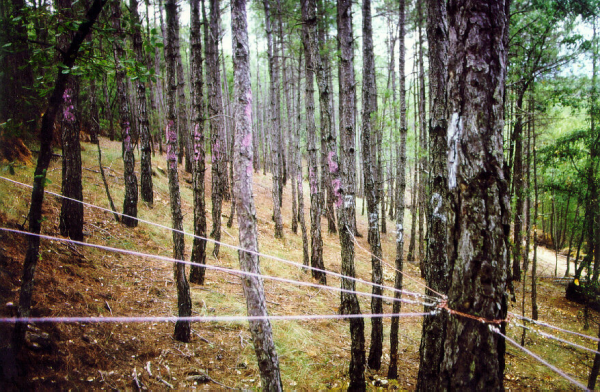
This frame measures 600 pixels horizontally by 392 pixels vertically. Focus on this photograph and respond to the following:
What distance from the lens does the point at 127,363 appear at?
159 inches

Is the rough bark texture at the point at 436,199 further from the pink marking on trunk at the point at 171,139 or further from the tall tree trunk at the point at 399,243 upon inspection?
the pink marking on trunk at the point at 171,139

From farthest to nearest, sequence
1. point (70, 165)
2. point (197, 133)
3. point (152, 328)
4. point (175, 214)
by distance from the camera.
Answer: point (197, 133), point (70, 165), point (152, 328), point (175, 214)

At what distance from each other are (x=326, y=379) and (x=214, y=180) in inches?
198

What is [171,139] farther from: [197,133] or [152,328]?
[152,328]

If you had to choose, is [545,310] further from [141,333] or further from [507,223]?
[141,333]

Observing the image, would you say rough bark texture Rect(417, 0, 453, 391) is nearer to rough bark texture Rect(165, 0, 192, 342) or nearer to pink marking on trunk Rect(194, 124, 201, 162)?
rough bark texture Rect(165, 0, 192, 342)

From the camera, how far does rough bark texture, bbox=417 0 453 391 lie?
3658 millimetres

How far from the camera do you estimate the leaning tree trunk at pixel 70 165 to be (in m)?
5.96

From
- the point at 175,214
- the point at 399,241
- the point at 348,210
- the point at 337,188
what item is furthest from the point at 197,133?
the point at 399,241

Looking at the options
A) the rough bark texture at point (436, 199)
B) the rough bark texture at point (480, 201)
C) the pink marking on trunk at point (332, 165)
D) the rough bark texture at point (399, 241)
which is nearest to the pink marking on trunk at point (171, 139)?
the pink marking on trunk at point (332, 165)

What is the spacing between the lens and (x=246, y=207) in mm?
3322

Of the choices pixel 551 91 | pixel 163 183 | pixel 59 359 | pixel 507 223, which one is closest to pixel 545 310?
pixel 551 91

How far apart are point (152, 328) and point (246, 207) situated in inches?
126

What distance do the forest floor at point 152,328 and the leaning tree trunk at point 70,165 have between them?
0.96 feet
